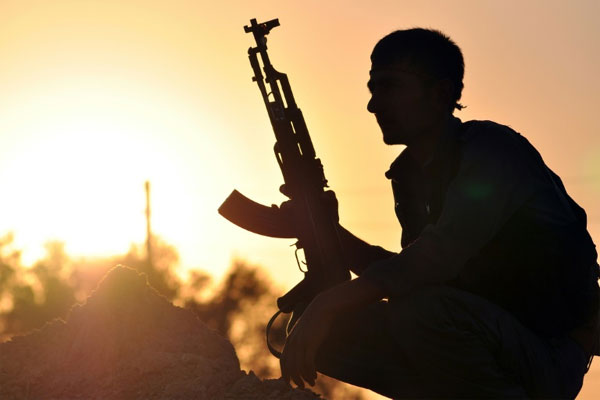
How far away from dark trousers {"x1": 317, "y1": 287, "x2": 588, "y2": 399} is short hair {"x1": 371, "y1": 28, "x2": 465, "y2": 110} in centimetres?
107

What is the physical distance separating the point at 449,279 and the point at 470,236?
0.28 m

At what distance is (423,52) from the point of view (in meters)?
5.23

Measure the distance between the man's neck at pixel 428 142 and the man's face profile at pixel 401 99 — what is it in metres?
0.04

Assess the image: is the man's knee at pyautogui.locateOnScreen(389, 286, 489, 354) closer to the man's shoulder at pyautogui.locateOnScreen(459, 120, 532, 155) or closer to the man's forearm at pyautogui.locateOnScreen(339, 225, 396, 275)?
the man's shoulder at pyautogui.locateOnScreen(459, 120, 532, 155)

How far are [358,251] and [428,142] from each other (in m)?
0.91

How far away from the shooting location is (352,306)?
15.7 ft

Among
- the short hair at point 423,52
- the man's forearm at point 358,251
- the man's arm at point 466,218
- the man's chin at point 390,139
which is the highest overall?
the short hair at point 423,52

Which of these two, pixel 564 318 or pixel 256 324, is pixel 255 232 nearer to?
A: pixel 564 318

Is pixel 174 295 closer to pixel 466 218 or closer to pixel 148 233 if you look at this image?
pixel 148 233

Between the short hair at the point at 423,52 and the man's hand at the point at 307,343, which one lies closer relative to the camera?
the man's hand at the point at 307,343

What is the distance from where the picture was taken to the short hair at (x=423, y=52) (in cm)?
522

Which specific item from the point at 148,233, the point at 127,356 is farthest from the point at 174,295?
the point at 127,356

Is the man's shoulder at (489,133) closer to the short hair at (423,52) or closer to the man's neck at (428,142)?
the man's neck at (428,142)

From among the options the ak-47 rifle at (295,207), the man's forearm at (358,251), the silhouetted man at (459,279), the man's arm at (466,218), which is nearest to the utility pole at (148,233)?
the ak-47 rifle at (295,207)
